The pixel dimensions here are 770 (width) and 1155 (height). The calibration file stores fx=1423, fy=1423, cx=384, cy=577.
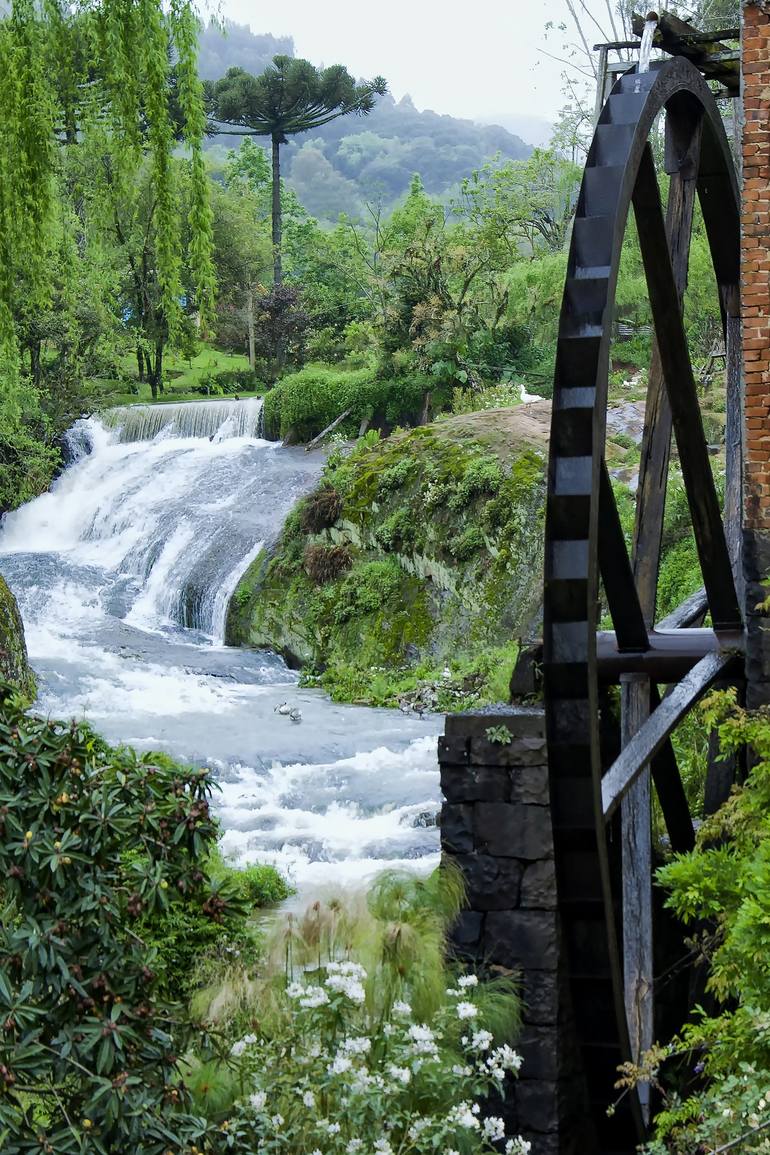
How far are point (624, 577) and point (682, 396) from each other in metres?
1.09

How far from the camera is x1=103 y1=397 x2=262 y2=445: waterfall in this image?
26.7m

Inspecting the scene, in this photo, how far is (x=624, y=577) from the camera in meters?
6.50

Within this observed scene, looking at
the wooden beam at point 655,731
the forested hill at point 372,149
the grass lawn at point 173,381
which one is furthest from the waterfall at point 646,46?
the forested hill at point 372,149

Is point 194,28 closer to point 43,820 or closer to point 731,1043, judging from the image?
point 43,820

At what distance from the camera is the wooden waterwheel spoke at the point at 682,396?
6453 millimetres

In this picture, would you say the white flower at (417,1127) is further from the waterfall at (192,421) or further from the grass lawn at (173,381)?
the grass lawn at (173,381)

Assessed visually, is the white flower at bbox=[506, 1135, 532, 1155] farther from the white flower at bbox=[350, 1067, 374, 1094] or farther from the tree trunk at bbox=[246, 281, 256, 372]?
the tree trunk at bbox=[246, 281, 256, 372]

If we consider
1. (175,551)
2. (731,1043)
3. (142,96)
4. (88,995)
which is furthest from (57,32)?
(175,551)

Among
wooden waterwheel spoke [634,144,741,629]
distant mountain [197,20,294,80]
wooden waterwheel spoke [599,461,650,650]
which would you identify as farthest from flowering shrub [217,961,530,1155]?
distant mountain [197,20,294,80]

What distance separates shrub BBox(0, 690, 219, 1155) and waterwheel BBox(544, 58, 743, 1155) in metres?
1.66

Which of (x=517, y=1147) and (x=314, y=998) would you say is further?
(x=517, y=1147)

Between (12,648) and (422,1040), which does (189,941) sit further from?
(12,648)

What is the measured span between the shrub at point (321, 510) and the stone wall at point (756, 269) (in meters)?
12.5

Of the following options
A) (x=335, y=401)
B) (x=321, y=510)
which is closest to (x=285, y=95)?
(x=335, y=401)
